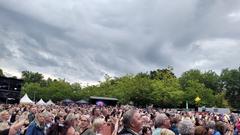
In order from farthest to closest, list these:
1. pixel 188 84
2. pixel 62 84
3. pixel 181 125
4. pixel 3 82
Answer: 1. pixel 62 84
2. pixel 188 84
3. pixel 3 82
4. pixel 181 125

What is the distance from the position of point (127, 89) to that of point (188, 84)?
17688mm

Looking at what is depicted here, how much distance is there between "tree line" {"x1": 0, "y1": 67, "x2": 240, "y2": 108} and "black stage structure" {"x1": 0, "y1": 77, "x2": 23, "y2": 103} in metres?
22.9

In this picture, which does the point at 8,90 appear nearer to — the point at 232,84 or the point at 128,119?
the point at 128,119

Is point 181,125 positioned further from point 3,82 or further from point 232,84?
point 232,84

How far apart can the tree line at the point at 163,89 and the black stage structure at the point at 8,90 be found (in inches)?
903

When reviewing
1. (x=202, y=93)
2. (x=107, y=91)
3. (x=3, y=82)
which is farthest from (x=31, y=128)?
(x=107, y=91)

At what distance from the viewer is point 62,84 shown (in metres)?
128

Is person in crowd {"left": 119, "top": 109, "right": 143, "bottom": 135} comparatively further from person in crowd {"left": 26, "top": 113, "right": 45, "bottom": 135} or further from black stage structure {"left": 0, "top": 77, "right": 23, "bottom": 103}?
black stage structure {"left": 0, "top": 77, "right": 23, "bottom": 103}

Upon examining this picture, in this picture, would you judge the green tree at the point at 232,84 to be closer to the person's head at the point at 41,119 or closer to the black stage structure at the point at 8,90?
the black stage structure at the point at 8,90

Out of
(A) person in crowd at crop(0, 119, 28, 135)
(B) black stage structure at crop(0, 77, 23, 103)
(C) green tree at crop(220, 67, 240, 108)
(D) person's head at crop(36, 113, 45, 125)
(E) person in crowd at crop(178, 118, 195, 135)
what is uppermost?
(C) green tree at crop(220, 67, 240, 108)

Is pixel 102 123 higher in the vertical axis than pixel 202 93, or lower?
lower

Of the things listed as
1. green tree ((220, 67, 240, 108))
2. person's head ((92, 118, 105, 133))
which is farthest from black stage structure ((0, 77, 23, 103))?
green tree ((220, 67, 240, 108))

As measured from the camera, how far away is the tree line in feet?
267

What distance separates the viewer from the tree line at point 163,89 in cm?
8150
